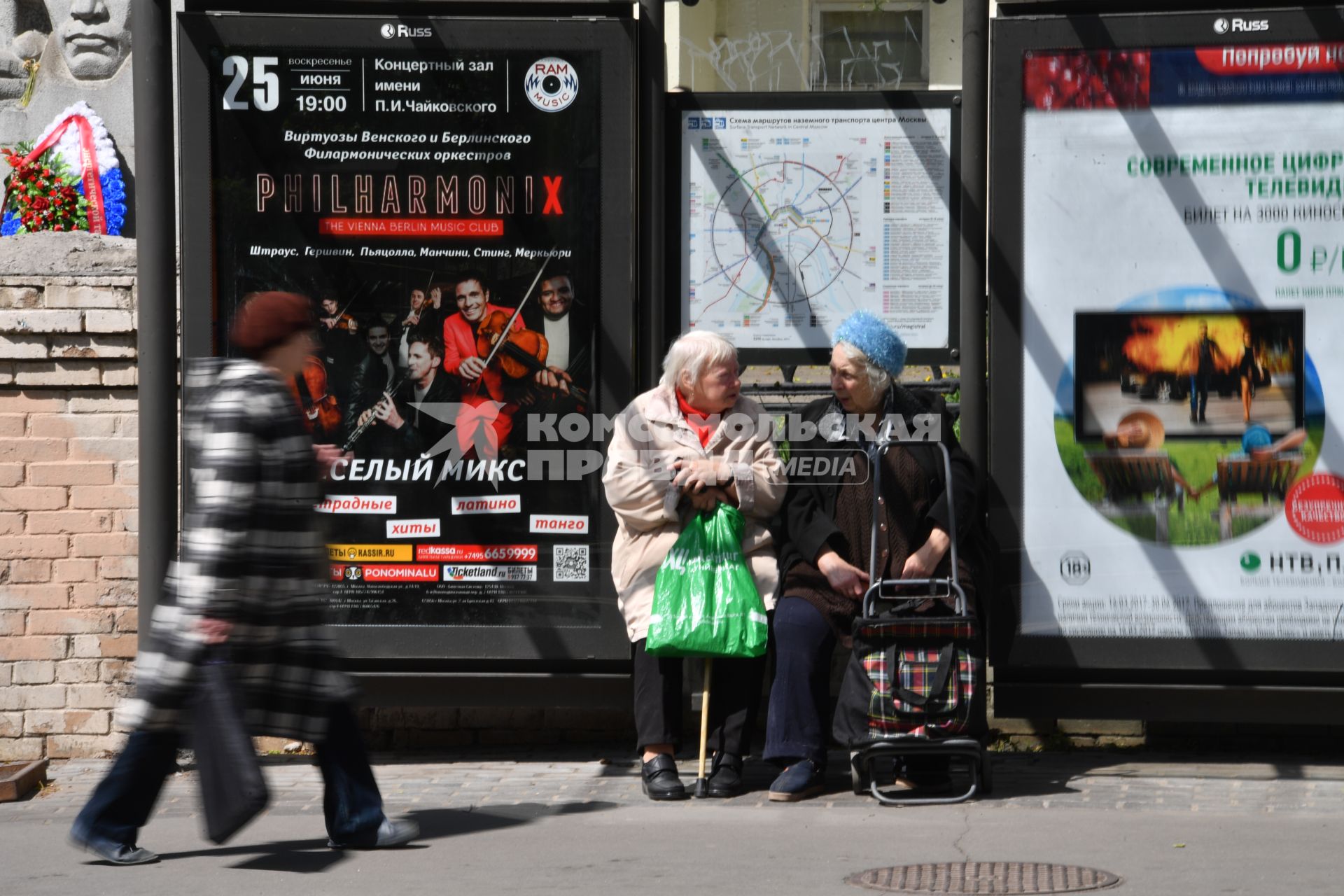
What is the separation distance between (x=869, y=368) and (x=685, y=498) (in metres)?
0.85

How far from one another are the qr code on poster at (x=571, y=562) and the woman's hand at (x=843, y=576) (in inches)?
40.7

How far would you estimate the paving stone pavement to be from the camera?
18.8 ft

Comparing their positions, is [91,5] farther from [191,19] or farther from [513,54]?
[513,54]

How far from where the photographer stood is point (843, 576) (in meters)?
5.88

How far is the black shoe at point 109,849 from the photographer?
4805 millimetres

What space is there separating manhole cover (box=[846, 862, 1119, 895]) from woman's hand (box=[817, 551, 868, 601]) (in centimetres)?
127

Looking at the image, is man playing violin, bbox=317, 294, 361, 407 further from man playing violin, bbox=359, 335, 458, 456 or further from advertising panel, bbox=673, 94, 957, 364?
advertising panel, bbox=673, 94, 957, 364

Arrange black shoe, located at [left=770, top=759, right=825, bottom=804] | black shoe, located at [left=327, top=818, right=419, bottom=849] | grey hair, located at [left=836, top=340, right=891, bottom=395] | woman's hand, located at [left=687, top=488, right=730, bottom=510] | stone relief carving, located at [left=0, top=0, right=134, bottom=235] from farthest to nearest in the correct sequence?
stone relief carving, located at [left=0, top=0, right=134, bottom=235], grey hair, located at [left=836, top=340, right=891, bottom=395], woman's hand, located at [left=687, top=488, right=730, bottom=510], black shoe, located at [left=770, top=759, right=825, bottom=804], black shoe, located at [left=327, top=818, right=419, bottom=849]

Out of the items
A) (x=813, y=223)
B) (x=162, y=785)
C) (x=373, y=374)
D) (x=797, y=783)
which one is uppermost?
(x=813, y=223)

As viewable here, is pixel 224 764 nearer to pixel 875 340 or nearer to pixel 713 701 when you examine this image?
pixel 713 701

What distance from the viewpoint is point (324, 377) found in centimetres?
647

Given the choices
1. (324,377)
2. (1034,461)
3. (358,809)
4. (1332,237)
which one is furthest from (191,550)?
(1332,237)

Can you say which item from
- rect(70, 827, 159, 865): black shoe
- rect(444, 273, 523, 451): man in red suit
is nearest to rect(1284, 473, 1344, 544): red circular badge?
rect(444, 273, 523, 451): man in red suit

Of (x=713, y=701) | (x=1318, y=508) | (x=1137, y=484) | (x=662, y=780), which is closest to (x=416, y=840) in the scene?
(x=662, y=780)
